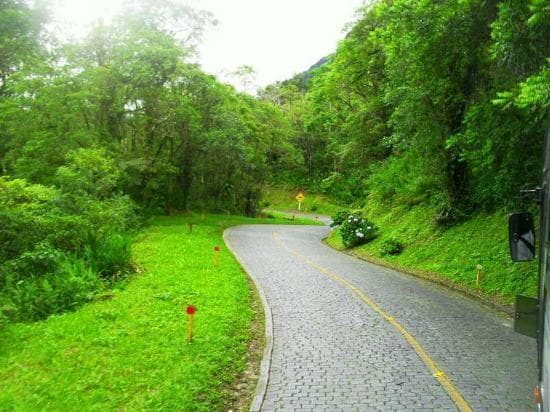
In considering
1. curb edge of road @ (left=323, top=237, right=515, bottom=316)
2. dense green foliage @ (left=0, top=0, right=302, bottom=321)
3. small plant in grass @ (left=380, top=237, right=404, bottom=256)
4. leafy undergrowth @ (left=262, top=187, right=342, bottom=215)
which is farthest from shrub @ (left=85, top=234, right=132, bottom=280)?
leafy undergrowth @ (left=262, top=187, right=342, bottom=215)

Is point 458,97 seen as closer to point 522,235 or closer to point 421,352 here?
point 421,352

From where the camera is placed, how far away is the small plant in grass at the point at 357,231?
21188 mm

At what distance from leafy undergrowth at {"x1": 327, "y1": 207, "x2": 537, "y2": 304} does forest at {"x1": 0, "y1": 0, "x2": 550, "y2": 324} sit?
2.53 ft

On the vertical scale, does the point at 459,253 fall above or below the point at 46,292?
above

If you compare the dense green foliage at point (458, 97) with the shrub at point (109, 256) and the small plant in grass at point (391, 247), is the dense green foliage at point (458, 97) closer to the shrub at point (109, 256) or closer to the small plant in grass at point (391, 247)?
the small plant in grass at point (391, 247)

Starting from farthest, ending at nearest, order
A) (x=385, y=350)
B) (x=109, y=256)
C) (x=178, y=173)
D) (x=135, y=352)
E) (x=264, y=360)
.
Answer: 1. (x=178, y=173)
2. (x=109, y=256)
3. (x=385, y=350)
4. (x=264, y=360)
5. (x=135, y=352)

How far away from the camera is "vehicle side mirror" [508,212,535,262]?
4430mm

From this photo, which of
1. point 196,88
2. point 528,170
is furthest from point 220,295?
point 196,88

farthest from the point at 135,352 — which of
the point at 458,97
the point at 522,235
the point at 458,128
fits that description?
the point at 458,128

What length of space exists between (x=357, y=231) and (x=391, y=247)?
143 inches

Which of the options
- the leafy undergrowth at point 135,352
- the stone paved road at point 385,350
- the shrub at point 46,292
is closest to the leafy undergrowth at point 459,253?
the stone paved road at point 385,350

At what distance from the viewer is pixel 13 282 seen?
10.7 meters

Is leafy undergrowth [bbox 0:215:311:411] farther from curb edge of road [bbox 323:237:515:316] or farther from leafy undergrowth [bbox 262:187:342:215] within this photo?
leafy undergrowth [bbox 262:187:342:215]

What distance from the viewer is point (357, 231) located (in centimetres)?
2128
